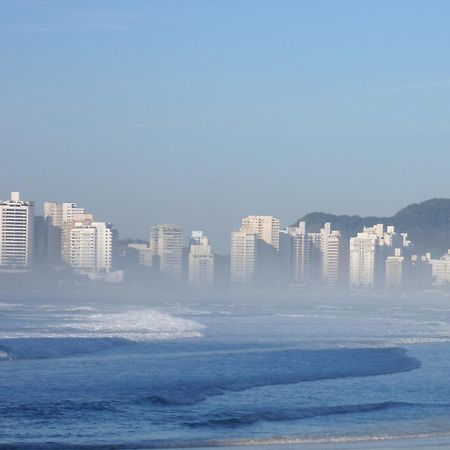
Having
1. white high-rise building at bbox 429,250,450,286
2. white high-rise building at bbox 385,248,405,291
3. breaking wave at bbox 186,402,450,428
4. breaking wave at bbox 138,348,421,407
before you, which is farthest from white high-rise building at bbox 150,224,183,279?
breaking wave at bbox 186,402,450,428

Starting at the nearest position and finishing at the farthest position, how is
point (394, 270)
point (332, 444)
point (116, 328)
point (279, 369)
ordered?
point (332, 444)
point (279, 369)
point (116, 328)
point (394, 270)

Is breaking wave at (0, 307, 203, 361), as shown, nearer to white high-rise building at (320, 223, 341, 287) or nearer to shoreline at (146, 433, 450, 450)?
shoreline at (146, 433, 450, 450)

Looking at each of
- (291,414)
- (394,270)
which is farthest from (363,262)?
(291,414)

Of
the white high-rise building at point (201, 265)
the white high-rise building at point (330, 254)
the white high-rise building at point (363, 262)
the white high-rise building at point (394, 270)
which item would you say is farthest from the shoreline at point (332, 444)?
the white high-rise building at point (394, 270)

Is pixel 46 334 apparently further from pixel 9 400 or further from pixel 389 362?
pixel 9 400

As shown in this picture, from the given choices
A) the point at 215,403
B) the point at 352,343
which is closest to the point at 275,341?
the point at 352,343

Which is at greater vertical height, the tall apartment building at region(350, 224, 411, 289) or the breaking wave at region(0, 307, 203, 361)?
the tall apartment building at region(350, 224, 411, 289)

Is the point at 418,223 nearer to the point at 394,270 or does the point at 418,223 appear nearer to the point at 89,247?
the point at 394,270
